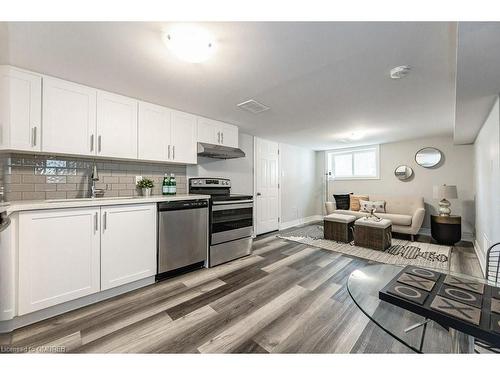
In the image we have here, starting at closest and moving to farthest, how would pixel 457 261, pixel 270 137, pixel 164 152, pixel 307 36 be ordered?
pixel 307 36, pixel 164 152, pixel 457 261, pixel 270 137

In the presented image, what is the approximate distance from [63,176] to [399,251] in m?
4.89

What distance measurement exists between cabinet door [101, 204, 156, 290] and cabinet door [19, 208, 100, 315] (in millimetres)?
83

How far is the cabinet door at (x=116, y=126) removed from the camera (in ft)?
7.26

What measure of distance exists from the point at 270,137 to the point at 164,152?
2.57 m

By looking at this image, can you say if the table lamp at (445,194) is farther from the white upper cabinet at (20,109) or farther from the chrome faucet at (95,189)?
the white upper cabinet at (20,109)

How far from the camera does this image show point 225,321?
5.58ft

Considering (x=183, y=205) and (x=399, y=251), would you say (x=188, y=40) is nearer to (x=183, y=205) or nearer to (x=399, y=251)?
(x=183, y=205)

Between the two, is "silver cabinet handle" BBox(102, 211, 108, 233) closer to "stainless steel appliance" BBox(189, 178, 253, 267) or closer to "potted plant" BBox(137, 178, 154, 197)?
"potted plant" BBox(137, 178, 154, 197)

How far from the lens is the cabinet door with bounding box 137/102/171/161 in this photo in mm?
2506

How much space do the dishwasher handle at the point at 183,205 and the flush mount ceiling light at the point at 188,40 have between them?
62.9 inches

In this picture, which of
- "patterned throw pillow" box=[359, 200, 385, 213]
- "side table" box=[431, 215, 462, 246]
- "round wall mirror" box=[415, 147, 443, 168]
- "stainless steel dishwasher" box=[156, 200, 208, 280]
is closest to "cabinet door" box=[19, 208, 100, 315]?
"stainless steel dishwasher" box=[156, 200, 208, 280]

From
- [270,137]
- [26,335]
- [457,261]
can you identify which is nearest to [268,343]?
[26,335]
